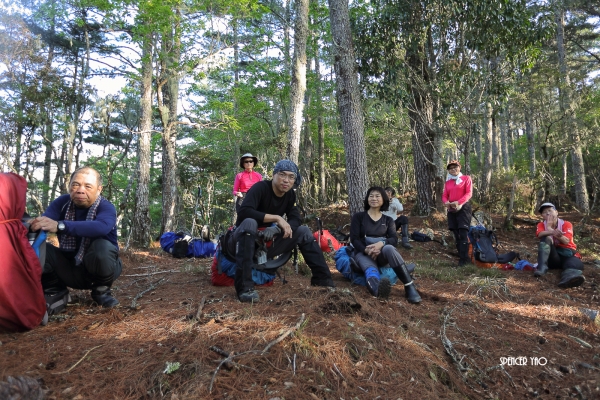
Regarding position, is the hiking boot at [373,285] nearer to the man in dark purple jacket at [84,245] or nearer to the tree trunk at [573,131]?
the man in dark purple jacket at [84,245]

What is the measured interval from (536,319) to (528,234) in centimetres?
628

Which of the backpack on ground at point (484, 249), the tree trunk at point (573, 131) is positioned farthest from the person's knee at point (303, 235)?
the tree trunk at point (573, 131)

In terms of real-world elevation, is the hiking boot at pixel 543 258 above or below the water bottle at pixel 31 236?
below

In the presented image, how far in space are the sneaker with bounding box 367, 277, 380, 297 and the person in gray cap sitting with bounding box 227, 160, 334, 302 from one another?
424mm

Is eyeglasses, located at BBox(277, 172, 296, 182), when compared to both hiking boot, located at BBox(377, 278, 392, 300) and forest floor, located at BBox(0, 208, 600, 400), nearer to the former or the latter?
forest floor, located at BBox(0, 208, 600, 400)

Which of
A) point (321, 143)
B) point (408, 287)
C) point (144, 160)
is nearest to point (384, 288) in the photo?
point (408, 287)

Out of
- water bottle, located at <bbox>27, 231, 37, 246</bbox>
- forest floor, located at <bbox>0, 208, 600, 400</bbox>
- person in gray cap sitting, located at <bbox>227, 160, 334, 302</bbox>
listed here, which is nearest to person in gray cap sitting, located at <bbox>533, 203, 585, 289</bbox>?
forest floor, located at <bbox>0, 208, 600, 400</bbox>

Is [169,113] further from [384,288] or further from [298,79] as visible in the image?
[384,288]

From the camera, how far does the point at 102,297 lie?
305 centimetres

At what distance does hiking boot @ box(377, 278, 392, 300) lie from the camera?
11.7 ft

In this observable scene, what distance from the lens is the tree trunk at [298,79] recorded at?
22.7 ft

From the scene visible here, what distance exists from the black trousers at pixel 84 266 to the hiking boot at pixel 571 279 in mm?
5339

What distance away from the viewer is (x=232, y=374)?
1897 millimetres

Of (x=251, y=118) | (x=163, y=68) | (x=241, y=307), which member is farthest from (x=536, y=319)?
(x=251, y=118)
